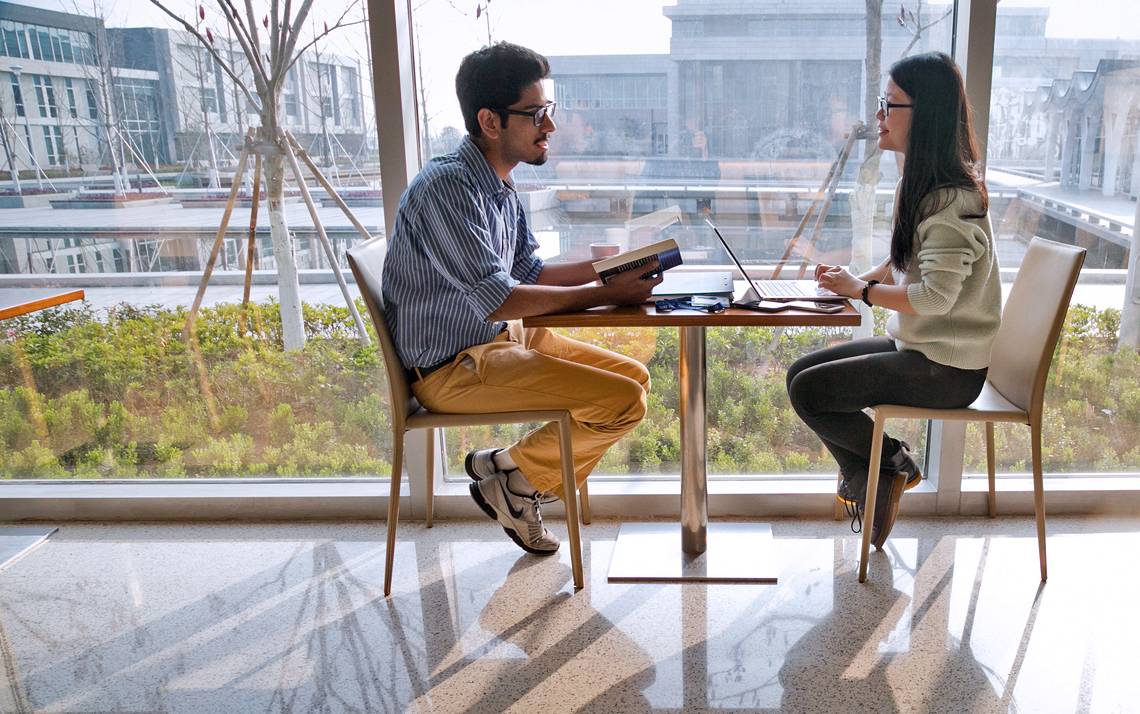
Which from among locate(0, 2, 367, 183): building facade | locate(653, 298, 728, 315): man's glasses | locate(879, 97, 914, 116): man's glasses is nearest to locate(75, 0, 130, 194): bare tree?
locate(0, 2, 367, 183): building facade

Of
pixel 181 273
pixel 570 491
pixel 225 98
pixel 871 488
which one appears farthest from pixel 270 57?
pixel 871 488

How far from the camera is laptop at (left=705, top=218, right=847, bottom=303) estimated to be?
227 cm

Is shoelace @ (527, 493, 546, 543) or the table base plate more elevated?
shoelace @ (527, 493, 546, 543)

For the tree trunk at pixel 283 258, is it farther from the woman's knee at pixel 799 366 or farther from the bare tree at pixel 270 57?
the woman's knee at pixel 799 366

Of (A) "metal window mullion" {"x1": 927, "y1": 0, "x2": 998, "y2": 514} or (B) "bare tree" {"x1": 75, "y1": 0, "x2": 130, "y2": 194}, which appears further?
(B) "bare tree" {"x1": 75, "y1": 0, "x2": 130, "y2": 194}

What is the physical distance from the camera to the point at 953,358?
2.30 m

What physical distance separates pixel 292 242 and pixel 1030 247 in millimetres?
2148

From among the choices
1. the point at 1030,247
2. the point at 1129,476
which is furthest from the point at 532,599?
the point at 1129,476

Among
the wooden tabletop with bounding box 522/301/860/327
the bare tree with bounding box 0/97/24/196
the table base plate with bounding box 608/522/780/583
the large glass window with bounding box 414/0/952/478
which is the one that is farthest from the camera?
the bare tree with bounding box 0/97/24/196

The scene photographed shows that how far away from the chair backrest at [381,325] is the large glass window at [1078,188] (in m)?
1.74

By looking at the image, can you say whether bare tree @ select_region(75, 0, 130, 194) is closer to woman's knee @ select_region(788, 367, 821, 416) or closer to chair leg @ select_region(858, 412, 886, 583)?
woman's knee @ select_region(788, 367, 821, 416)

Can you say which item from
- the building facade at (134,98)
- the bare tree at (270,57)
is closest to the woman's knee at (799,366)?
the building facade at (134,98)

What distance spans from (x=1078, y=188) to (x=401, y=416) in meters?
2.10

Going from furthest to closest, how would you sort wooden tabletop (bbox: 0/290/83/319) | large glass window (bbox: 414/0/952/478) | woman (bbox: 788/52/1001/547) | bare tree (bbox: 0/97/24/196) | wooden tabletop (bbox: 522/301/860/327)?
1. bare tree (bbox: 0/97/24/196)
2. large glass window (bbox: 414/0/952/478)
3. wooden tabletop (bbox: 0/290/83/319)
4. woman (bbox: 788/52/1001/547)
5. wooden tabletop (bbox: 522/301/860/327)
